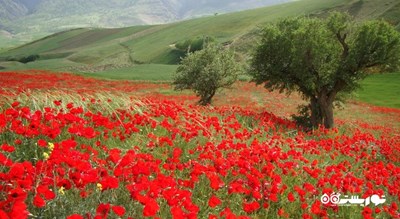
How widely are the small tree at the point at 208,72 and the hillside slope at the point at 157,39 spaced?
153 feet

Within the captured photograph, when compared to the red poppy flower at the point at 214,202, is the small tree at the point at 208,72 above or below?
below

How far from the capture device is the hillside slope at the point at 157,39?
9512 cm

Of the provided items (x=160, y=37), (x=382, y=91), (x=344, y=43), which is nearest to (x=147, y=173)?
(x=344, y=43)

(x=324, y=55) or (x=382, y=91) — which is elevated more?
(x=324, y=55)

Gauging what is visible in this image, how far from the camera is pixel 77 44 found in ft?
549

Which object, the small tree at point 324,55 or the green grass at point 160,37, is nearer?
the small tree at point 324,55

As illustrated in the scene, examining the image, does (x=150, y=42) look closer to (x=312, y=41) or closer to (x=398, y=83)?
(x=398, y=83)

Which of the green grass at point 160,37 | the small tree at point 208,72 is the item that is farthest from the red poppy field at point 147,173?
the green grass at point 160,37

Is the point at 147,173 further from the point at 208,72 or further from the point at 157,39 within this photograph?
the point at 157,39

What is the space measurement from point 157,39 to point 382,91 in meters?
98.1

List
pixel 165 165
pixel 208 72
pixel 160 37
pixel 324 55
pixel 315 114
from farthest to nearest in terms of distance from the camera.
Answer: pixel 160 37 → pixel 208 72 → pixel 315 114 → pixel 324 55 → pixel 165 165

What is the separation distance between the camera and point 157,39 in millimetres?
138125

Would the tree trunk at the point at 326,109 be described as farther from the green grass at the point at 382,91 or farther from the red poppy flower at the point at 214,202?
the green grass at the point at 382,91

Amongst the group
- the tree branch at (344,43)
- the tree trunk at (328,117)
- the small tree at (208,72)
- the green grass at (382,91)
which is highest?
the tree branch at (344,43)
